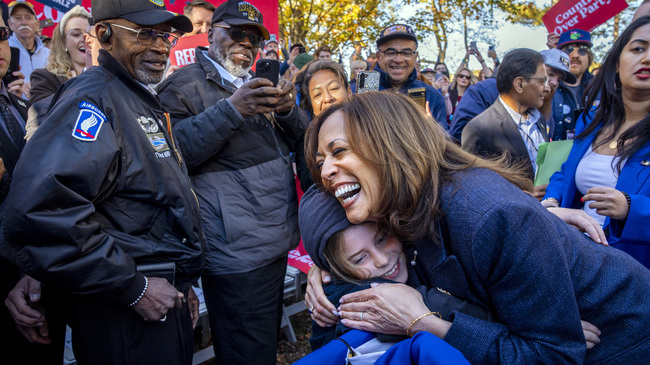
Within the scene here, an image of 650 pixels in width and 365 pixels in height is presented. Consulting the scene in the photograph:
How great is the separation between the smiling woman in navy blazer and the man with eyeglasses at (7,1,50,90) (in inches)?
226

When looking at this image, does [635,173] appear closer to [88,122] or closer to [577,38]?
[88,122]

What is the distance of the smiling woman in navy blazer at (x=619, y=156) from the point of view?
201cm

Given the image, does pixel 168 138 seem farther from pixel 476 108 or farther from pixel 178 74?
pixel 476 108

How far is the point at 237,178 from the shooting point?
2.57 metres

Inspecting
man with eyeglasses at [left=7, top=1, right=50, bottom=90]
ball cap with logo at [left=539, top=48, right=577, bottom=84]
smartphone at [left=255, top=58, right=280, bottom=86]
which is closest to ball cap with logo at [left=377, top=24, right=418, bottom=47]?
ball cap with logo at [left=539, top=48, right=577, bottom=84]

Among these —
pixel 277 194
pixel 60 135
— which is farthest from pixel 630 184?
pixel 60 135

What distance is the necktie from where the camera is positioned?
7.72 feet

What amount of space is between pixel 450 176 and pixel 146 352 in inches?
59.2

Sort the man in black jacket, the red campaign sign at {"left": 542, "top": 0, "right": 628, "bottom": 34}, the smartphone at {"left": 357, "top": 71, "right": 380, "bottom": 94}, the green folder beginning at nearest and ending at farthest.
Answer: the man in black jacket → the green folder → the smartphone at {"left": 357, "top": 71, "right": 380, "bottom": 94} → the red campaign sign at {"left": 542, "top": 0, "right": 628, "bottom": 34}

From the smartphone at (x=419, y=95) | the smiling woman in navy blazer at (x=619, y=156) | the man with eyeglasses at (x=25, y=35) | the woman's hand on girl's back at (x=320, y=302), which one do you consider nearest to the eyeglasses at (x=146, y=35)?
the woman's hand on girl's back at (x=320, y=302)

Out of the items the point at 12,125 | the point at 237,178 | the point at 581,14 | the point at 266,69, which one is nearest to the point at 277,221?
the point at 237,178

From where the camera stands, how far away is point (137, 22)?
76.4 inches

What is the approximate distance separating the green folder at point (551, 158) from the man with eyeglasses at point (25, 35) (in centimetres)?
557

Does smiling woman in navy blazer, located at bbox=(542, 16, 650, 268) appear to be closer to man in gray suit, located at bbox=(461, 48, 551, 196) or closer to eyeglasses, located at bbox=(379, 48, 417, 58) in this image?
man in gray suit, located at bbox=(461, 48, 551, 196)
